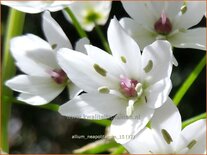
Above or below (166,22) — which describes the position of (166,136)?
below

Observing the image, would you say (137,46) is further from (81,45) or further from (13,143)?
(13,143)

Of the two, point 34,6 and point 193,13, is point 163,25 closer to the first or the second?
point 193,13

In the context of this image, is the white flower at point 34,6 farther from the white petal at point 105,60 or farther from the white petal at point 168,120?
the white petal at point 168,120

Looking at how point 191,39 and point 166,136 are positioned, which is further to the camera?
point 191,39

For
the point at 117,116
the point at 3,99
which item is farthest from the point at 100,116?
the point at 3,99

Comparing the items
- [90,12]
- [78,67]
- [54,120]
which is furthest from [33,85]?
[54,120]
